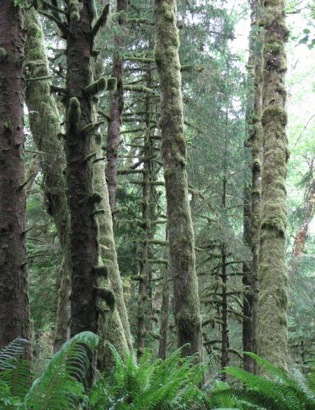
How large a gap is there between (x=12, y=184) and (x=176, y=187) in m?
3.21

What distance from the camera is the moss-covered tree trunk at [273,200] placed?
6.94 m

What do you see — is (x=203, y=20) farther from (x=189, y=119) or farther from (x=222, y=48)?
(x=189, y=119)

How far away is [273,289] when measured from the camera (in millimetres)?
7160

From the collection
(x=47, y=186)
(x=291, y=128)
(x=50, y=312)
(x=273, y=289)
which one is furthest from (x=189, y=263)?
(x=291, y=128)

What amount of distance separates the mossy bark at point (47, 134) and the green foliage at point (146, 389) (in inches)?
128

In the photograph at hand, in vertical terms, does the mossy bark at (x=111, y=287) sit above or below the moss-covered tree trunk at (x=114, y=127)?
below

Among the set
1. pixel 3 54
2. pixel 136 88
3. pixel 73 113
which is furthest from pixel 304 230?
pixel 73 113

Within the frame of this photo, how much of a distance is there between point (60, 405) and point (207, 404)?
166 cm

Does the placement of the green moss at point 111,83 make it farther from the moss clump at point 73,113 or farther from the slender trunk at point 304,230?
the slender trunk at point 304,230

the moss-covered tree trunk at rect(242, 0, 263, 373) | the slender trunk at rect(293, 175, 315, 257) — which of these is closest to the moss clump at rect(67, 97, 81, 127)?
the moss-covered tree trunk at rect(242, 0, 263, 373)

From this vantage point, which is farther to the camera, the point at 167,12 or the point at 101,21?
the point at 167,12

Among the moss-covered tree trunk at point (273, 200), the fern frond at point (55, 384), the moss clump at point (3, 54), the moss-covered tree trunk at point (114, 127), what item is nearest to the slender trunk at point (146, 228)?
the moss-covered tree trunk at point (114, 127)

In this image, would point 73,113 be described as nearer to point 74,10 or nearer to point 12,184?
point 74,10

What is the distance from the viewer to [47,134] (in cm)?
825
